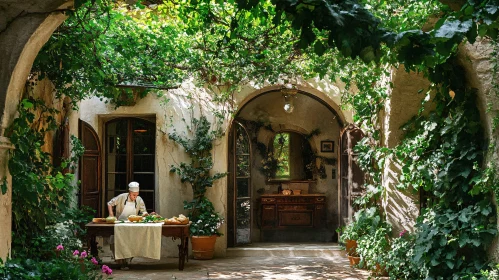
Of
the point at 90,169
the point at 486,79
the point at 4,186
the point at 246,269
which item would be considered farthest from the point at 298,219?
the point at 4,186

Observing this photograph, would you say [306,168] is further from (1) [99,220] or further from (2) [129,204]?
(1) [99,220]

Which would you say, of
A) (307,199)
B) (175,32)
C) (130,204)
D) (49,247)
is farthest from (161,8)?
(307,199)

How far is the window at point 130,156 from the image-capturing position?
1248 cm

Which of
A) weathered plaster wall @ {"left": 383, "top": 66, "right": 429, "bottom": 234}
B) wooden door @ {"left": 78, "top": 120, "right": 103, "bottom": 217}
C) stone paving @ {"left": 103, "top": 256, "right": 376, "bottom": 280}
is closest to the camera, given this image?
weathered plaster wall @ {"left": 383, "top": 66, "right": 429, "bottom": 234}

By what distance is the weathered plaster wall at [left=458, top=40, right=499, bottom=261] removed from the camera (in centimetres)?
593

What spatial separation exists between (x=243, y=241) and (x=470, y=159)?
23.9 ft

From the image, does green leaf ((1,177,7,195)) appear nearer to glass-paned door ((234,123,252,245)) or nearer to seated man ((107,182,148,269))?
seated man ((107,182,148,269))

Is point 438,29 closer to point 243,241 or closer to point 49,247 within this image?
point 49,247

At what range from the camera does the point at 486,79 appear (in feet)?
19.7

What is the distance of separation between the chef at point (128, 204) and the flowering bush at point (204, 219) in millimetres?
1068

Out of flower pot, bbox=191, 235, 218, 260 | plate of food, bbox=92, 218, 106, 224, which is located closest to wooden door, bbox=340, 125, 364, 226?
flower pot, bbox=191, 235, 218, 260

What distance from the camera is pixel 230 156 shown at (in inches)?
500

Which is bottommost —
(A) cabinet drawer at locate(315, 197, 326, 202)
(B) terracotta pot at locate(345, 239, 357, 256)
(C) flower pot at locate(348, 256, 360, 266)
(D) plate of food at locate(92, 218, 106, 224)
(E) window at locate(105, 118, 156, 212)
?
(C) flower pot at locate(348, 256, 360, 266)

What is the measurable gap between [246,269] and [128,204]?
217cm
